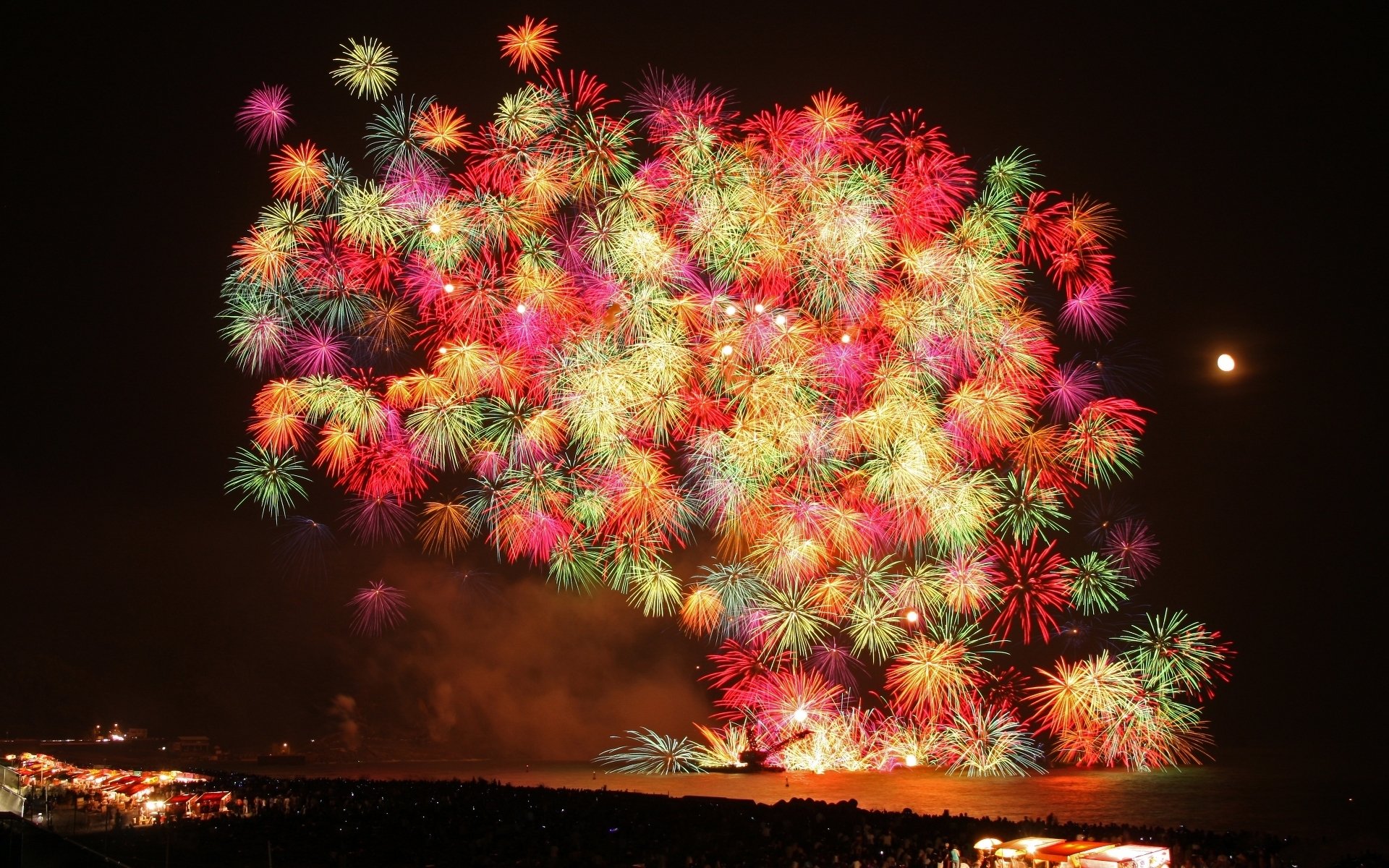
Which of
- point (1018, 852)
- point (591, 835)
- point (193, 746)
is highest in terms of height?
point (1018, 852)

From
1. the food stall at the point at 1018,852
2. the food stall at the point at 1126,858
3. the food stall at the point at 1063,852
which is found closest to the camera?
the food stall at the point at 1126,858

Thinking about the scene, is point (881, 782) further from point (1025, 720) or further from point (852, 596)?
point (852, 596)

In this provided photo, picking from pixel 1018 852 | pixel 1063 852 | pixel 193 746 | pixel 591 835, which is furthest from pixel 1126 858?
pixel 193 746

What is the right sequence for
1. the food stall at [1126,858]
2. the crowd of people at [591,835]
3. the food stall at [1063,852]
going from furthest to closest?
1. the crowd of people at [591,835]
2. the food stall at [1063,852]
3. the food stall at [1126,858]

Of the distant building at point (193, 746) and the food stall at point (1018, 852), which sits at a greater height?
the food stall at point (1018, 852)

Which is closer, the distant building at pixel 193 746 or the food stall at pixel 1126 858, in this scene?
the food stall at pixel 1126 858

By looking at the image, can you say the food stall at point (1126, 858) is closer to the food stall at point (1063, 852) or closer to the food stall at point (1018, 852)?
the food stall at point (1063, 852)

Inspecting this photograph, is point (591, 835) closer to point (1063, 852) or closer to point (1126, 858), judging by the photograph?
point (1063, 852)

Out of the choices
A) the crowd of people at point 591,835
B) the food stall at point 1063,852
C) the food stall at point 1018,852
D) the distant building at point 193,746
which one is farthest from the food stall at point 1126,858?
the distant building at point 193,746
